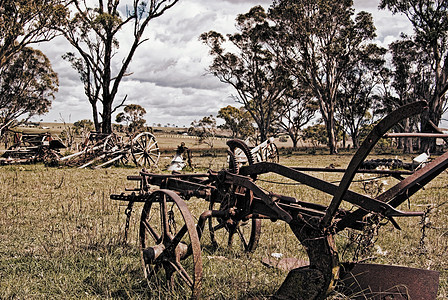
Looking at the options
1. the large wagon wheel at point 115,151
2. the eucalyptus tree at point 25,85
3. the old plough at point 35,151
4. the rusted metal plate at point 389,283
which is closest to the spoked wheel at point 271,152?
the large wagon wheel at point 115,151

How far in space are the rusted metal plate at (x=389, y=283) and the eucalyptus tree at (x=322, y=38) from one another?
90.4 feet

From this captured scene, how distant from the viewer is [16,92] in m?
36.8

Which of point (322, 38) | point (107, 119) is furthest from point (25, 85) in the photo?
point (322, 38)

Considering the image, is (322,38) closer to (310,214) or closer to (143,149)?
(143,149)

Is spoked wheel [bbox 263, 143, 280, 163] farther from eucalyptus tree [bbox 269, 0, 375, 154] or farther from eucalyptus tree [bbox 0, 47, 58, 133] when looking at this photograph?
eucalyptus tree [bbox 0, 47, 58, 133]

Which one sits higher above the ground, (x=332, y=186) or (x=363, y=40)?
(x=363, y=40)

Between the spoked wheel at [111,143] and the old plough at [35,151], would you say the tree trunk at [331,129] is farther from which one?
the old plough at [35,151]

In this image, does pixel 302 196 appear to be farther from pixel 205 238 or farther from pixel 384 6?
pixel 384 6

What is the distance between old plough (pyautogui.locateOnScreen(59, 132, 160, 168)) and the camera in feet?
54.5

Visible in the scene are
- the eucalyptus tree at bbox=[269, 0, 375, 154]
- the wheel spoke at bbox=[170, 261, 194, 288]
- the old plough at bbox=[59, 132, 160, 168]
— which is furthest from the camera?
the eucalyptus tree at bbox=[269, 0, 375, 154]

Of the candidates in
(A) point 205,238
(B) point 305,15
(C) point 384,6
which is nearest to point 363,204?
(A) point 205,238

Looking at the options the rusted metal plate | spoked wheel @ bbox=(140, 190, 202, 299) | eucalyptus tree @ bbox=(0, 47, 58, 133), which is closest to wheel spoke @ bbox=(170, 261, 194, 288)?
spoked wheel @ bbox=(140, 190, 202, 299)

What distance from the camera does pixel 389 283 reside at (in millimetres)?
2930

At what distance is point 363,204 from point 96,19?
890 inches
